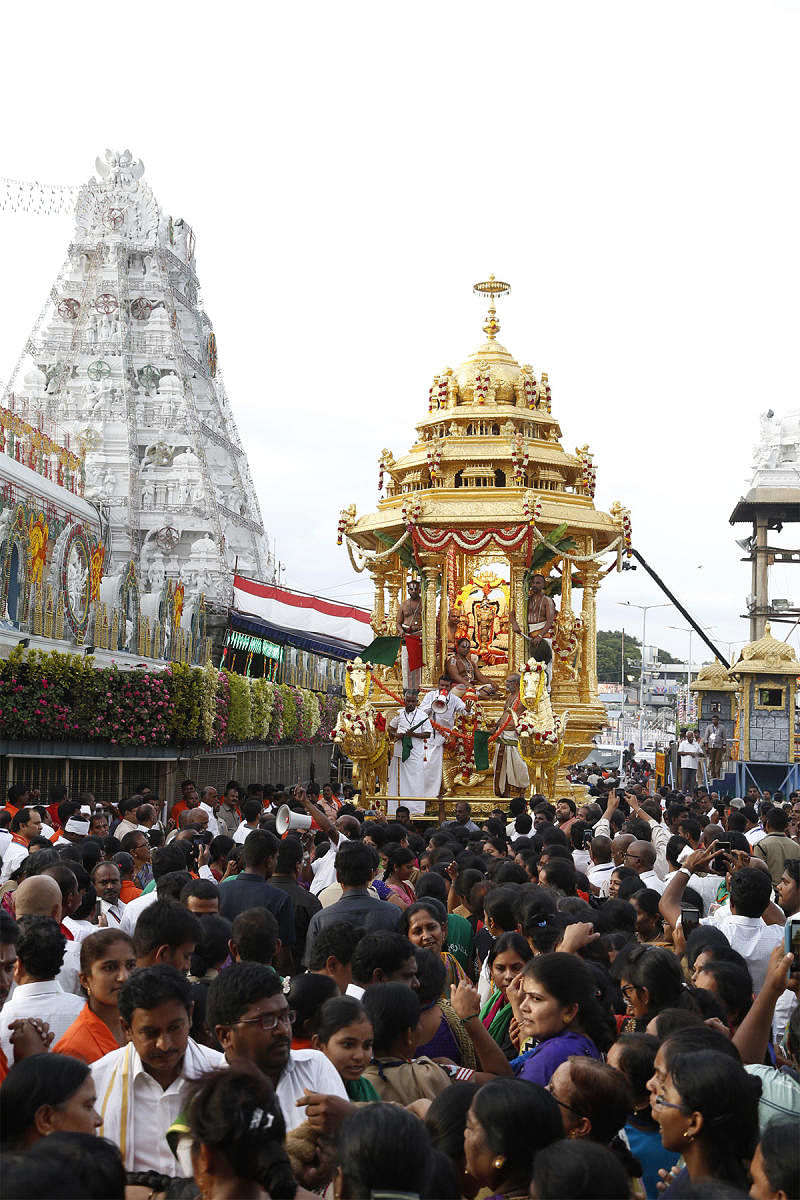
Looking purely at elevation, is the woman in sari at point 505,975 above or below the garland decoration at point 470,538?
below

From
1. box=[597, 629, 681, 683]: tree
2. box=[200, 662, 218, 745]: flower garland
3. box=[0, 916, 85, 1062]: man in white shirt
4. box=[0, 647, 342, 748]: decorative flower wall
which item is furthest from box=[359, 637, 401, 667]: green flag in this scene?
box=[597, 629, 681, 683]: tree

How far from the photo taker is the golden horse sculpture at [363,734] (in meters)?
21.6

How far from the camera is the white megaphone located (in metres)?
11.7

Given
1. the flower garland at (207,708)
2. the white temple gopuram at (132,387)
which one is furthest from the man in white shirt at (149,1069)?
the white temple gopuram at (132,387)

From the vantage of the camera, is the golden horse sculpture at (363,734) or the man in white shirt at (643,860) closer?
the man in white shirt at (643,860)

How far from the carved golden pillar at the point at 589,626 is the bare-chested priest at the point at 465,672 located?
7.88 feet

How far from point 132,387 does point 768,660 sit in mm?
32056

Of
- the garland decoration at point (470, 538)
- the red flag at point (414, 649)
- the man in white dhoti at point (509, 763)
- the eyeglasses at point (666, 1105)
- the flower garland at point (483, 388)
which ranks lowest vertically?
the eyeglasses at point (666, 1105)

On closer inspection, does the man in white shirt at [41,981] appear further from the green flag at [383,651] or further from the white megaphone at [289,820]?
the green flag at [383,651]

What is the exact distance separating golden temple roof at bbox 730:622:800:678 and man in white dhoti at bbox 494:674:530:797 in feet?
48.6

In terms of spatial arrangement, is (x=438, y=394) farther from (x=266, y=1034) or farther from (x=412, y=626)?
(x=266, y=1034)

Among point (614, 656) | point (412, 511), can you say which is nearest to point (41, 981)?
point (412, 511)

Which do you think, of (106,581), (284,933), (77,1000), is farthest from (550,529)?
(77,1000)

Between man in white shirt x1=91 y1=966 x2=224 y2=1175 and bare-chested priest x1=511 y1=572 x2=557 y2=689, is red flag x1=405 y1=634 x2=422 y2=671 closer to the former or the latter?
bare-chested priest x1=511 y1=572 x2=557 y2=689
